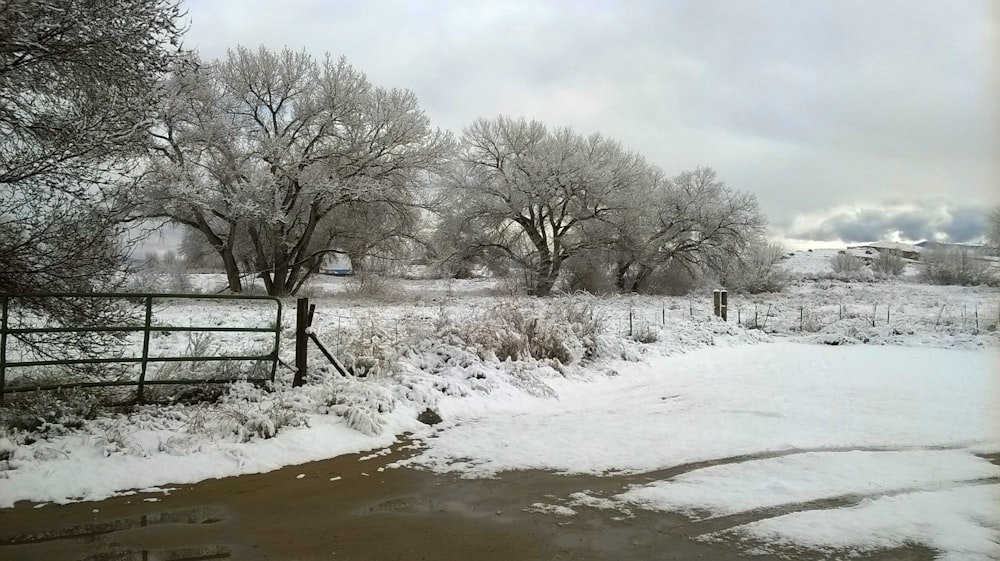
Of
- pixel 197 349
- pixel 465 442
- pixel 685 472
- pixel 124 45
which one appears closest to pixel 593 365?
pixel 465 442

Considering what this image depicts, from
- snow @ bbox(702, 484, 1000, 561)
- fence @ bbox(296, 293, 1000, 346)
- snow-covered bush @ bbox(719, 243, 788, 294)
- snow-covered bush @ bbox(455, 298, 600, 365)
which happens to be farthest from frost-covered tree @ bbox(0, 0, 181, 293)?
snow-covered bush @ bbox(719, 243, 788, 294)

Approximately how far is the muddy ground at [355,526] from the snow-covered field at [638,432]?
0.27 metres

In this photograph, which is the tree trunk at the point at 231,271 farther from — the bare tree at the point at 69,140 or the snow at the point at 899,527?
the snow at the point at 899,527

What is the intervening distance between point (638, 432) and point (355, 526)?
3.90m

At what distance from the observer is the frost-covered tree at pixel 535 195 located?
104 ft

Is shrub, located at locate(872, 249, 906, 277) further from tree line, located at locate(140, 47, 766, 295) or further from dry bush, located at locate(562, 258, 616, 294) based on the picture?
dry bush, located at locate(562, 258, 616, 294)

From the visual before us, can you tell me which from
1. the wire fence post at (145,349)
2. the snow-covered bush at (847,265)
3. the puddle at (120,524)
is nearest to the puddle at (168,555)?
the puddle at (120,524)

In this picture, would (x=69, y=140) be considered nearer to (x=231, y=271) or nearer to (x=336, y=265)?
(x=231, y=271)

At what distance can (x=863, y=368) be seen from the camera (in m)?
11.7

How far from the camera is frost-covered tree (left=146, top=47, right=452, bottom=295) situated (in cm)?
2323

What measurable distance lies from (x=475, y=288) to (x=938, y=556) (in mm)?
29946

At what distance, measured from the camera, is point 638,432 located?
24.1 feet

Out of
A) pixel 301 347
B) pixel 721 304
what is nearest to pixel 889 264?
pixel 721 304

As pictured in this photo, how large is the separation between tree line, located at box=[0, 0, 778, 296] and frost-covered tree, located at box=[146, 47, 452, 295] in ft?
0.27
